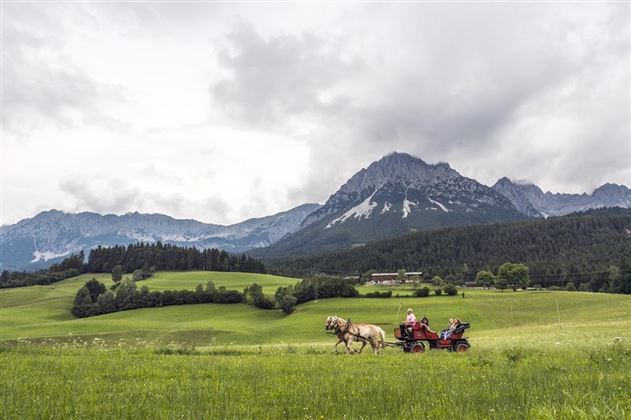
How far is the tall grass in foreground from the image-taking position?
23.2ft

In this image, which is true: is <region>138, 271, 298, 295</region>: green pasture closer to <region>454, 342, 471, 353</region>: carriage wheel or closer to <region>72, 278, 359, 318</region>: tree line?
<region>72, 278, 359, 318</region>: tree line

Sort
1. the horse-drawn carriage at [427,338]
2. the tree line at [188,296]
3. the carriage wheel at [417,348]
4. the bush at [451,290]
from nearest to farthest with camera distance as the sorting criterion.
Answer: the carriage wheel at [417,348] → the horse-drawn carriage at [427,338] → the bush at [451,290] → the tree line at [188,296]

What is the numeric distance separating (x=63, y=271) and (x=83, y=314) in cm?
8546

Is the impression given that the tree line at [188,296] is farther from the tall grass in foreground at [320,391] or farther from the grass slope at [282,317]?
the tall grass in foreground at [320,391]

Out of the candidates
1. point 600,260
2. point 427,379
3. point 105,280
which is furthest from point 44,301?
point 600,260

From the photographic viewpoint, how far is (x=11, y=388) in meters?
10.0

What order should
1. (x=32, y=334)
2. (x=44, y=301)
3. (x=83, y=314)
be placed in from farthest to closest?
1. (x=44, y=301)
2. (x=83, y=314)
3. (x=32, y=334)

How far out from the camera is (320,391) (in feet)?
30.8

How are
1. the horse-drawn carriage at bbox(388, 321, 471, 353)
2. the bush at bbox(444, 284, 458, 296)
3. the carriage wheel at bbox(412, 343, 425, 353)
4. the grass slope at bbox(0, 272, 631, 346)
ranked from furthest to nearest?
the bush at bbox(444, 284, 458, 296), the grass slope at bbox(0, 272, 631, 346), the horse-drawn carriage at bbox(388, 321, 471, 353), the carriage wheel at bbox(412, 343, 425, 353)

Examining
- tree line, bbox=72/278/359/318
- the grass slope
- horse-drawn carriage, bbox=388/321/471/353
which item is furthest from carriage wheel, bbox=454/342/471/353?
tree line, bbox=72/278/359/318

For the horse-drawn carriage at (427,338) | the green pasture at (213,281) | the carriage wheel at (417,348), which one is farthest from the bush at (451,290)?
the carriage wheel at (417,348)

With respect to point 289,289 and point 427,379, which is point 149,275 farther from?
point 427,379

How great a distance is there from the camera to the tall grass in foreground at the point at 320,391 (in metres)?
7.07

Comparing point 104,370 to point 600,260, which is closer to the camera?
point 104,370
